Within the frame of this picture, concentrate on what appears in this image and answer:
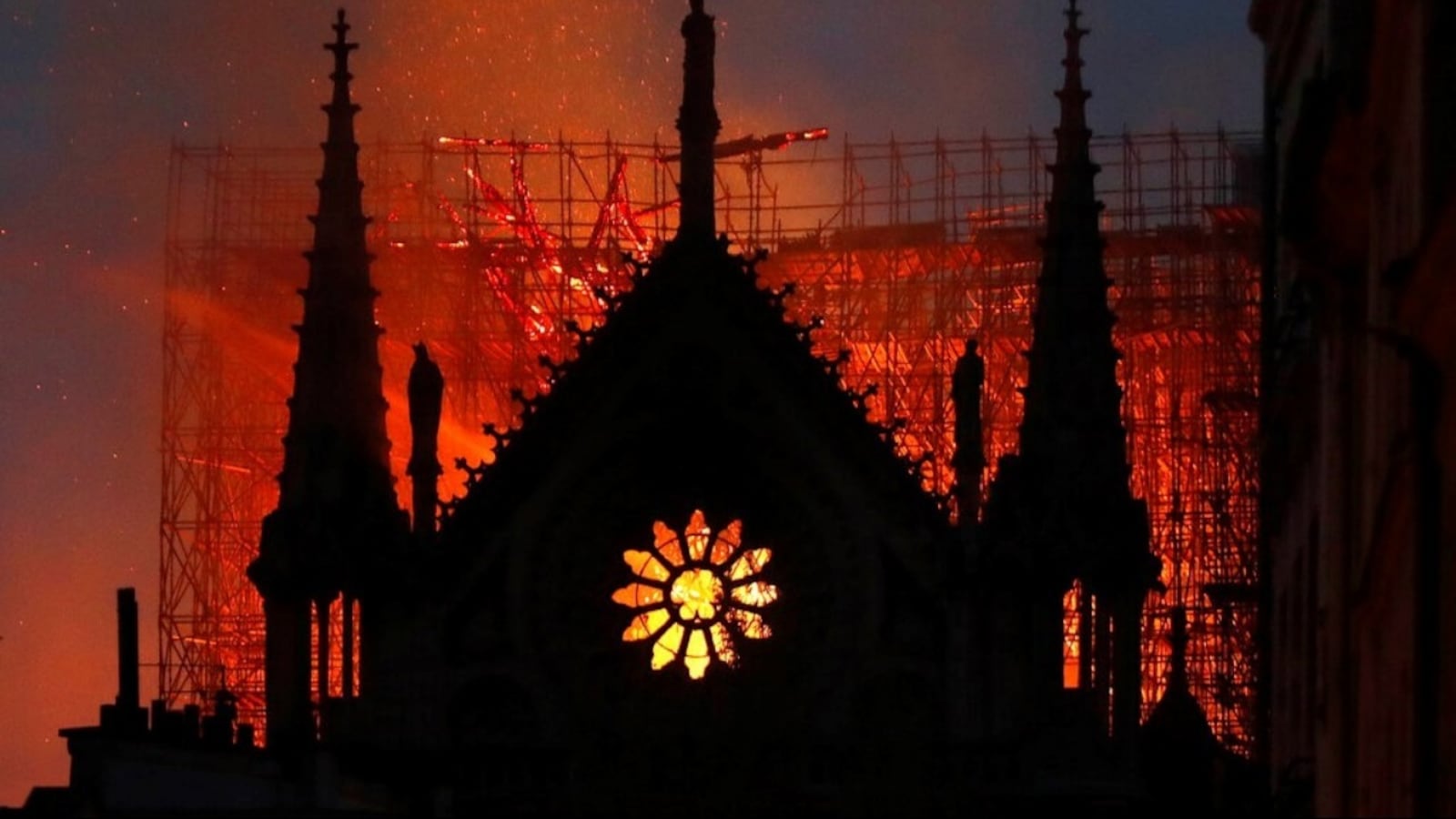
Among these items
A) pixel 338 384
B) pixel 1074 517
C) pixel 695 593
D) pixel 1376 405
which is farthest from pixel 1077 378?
pixel 1376 405

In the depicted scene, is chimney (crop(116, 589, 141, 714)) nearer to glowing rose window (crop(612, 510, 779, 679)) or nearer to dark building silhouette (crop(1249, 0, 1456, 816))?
glowing rose window (crop(612, 510, 779, 679))

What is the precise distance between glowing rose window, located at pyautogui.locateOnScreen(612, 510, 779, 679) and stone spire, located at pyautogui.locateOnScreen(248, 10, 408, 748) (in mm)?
2933

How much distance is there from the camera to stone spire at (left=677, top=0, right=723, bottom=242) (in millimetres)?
60469

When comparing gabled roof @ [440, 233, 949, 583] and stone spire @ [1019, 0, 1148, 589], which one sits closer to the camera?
stone spire @ [1019, 0, 1148, 589]

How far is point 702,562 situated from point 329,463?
440cm

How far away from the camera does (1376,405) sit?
39.4m

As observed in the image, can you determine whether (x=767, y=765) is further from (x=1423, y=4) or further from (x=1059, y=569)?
(x=1423, y=4)

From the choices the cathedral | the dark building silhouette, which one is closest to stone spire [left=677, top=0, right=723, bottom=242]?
the cathedral

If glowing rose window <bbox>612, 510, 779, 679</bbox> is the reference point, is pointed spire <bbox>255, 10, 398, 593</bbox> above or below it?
above

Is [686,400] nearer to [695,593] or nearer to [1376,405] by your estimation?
[695,593]

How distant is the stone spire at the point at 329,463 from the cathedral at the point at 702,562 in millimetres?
37

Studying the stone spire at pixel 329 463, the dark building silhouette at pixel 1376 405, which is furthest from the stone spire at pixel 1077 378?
the stone spire at pixel 329 463

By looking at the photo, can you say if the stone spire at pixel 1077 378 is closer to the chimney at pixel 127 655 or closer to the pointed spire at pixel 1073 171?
the pointed spire at pixel 1073 171

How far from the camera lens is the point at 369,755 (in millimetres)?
58906
